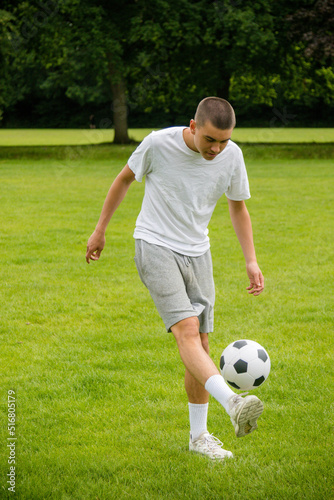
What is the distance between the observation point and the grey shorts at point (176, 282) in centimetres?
333

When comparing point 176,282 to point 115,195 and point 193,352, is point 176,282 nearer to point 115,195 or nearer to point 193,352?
point 193,352

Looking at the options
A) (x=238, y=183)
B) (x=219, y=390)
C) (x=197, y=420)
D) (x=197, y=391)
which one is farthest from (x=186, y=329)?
(x=238, y=183)

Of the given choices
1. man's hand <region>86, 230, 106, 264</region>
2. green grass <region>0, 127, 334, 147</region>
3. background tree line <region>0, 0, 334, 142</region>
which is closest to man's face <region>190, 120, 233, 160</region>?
man's hand <region>86, 230, 106, 264</region>

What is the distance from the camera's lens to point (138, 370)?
192 inches

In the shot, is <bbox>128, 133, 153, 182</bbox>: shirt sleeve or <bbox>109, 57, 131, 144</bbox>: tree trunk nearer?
<bbox>128, 133, 153, 182</bbox>: shirt sleeve

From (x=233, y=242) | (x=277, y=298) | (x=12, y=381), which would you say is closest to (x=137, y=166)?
(x=12, y=381)

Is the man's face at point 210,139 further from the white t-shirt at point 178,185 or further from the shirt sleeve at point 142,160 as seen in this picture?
the shirt sleeve at point 142,160

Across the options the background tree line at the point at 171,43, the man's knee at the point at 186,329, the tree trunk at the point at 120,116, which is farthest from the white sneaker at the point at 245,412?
the tree trunk at the point at 120,116

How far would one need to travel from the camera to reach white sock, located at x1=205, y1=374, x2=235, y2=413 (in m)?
2.93

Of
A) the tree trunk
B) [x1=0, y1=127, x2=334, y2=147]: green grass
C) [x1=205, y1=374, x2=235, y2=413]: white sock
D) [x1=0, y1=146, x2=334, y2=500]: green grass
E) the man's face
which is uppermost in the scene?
the man's face

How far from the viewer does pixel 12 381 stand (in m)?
4.68

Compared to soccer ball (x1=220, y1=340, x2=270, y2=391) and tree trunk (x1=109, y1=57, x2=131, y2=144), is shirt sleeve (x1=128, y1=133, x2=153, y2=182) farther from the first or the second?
tree trunk (x1=109, y1=57, x2=131, y2=144)

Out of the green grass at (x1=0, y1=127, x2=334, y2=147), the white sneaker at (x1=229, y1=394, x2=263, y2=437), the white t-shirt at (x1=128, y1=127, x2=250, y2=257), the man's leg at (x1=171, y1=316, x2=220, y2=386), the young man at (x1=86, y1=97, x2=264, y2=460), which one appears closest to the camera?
the white sneaker at (x1=229, y1=394, x2=263, y2=437)

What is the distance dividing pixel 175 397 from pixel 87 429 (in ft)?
2.46
